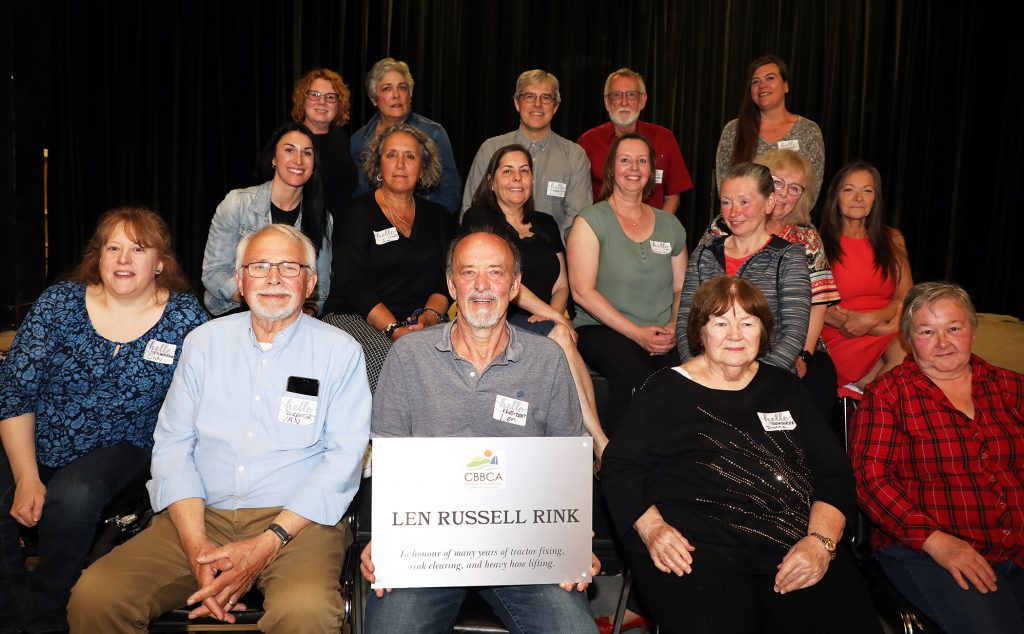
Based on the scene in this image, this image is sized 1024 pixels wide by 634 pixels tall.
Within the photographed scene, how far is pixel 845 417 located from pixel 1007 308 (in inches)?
228

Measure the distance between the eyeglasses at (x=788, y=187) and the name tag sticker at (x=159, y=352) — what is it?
2.77 m

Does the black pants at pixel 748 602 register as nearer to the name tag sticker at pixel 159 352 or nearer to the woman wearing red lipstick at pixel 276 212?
the name tag sticker at pixel 159 352

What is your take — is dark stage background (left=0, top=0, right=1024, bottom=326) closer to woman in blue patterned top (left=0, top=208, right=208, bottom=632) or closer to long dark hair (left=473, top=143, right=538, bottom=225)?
long dark hair (left=473, top=143, right=538, bottom=225)

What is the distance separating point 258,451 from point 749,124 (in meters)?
3.74

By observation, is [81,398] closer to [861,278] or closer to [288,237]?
[288,237]

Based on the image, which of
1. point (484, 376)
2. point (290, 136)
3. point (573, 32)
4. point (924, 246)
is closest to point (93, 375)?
point (484, 376)

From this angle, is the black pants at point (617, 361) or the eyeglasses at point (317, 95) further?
the eyeglasses at point (317, 95)

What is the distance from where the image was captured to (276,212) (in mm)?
4035

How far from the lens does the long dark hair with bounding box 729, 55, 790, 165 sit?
4977 mm

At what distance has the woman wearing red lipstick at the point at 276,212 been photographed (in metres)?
3.96

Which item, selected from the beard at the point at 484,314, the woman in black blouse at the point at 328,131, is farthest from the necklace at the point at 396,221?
the beard at the point at 484,314

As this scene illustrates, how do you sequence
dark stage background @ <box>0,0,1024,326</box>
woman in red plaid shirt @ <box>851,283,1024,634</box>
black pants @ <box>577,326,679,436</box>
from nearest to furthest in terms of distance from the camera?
woman in red plaid shirt @ <box>851,283,1024,634</box>, black pants @ <box>577,326,679,436</box>, dark stage background @ <box>0,0,1024,326</box>

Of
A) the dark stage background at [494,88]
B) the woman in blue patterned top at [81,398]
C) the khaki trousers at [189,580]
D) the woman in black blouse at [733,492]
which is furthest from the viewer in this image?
the dark stage background at [494,88]

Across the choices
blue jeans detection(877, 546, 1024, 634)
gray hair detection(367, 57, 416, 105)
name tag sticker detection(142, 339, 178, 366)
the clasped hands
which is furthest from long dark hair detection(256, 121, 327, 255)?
blue jeans detection(877, 546, 1024, 634)
